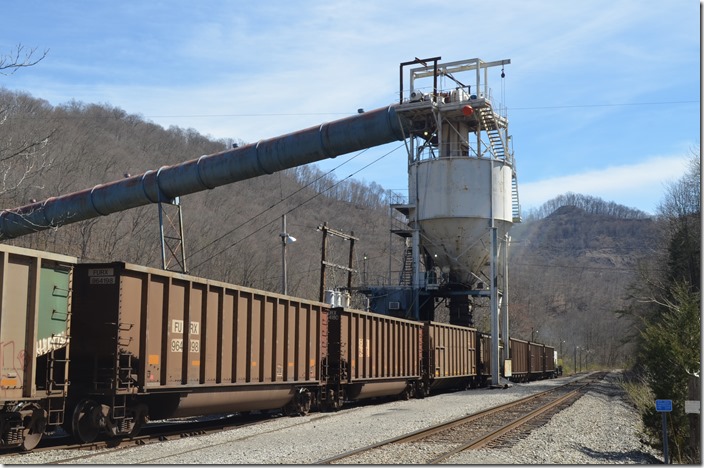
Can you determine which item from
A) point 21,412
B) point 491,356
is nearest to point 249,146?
point 491,356

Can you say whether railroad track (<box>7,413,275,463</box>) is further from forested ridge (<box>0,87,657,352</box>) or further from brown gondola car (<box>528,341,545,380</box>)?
brown gondola car (<box>528,341,545,380</box>)

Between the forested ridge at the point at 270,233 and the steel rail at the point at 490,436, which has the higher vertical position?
the forested ridge at the point at 270,233

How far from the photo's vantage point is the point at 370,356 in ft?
85.5

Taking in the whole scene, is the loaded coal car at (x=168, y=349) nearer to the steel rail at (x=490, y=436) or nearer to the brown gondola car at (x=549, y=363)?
the steel rail at (x=490, y=436)

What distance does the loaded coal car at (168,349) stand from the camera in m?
14.2

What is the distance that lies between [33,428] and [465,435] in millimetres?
8878

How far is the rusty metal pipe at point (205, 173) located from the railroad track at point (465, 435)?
14971 millimetres

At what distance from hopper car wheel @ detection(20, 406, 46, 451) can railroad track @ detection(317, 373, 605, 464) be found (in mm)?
4917

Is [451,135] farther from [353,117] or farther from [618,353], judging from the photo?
[618,353]

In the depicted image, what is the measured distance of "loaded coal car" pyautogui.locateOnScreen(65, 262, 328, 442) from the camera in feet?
46.5

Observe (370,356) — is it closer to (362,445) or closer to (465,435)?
(465,435)

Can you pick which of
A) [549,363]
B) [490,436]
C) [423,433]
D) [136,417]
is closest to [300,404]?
[423,433]

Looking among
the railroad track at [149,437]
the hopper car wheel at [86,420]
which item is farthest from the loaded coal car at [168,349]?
the railroad track at [149,437]

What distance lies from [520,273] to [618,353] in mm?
57610
